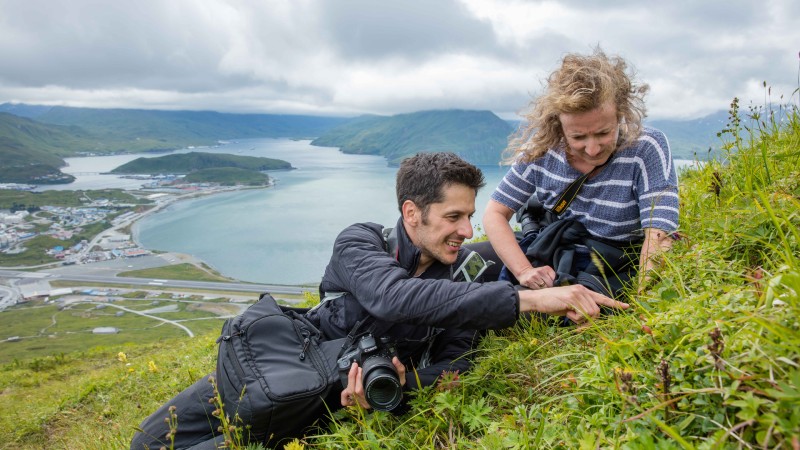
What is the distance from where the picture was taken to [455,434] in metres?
2.26

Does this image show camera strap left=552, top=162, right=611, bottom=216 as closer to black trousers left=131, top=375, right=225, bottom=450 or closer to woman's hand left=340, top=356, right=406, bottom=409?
woman's hand left=340, top=356, right=406, bottom=409

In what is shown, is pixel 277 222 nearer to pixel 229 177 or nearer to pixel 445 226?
pixel 229 177

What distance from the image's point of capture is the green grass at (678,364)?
123cm

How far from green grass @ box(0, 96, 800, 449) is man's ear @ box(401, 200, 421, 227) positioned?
0.97 meters

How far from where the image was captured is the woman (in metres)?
2.95

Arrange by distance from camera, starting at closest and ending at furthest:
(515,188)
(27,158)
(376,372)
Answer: (376,372), (515,188), (27,158)

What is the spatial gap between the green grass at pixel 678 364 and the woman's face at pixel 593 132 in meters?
0.72

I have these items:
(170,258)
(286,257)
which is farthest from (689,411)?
(170,258)

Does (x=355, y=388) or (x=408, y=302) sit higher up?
(x=408, y=302)

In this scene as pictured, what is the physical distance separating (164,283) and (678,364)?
7044 centimetres

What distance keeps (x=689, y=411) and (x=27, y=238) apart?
112848mm

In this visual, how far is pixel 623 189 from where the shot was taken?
10.6ft

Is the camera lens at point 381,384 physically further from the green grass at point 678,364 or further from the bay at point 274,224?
the bay at point 274,224

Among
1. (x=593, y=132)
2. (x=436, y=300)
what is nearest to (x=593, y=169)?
(x=593, y=132)
